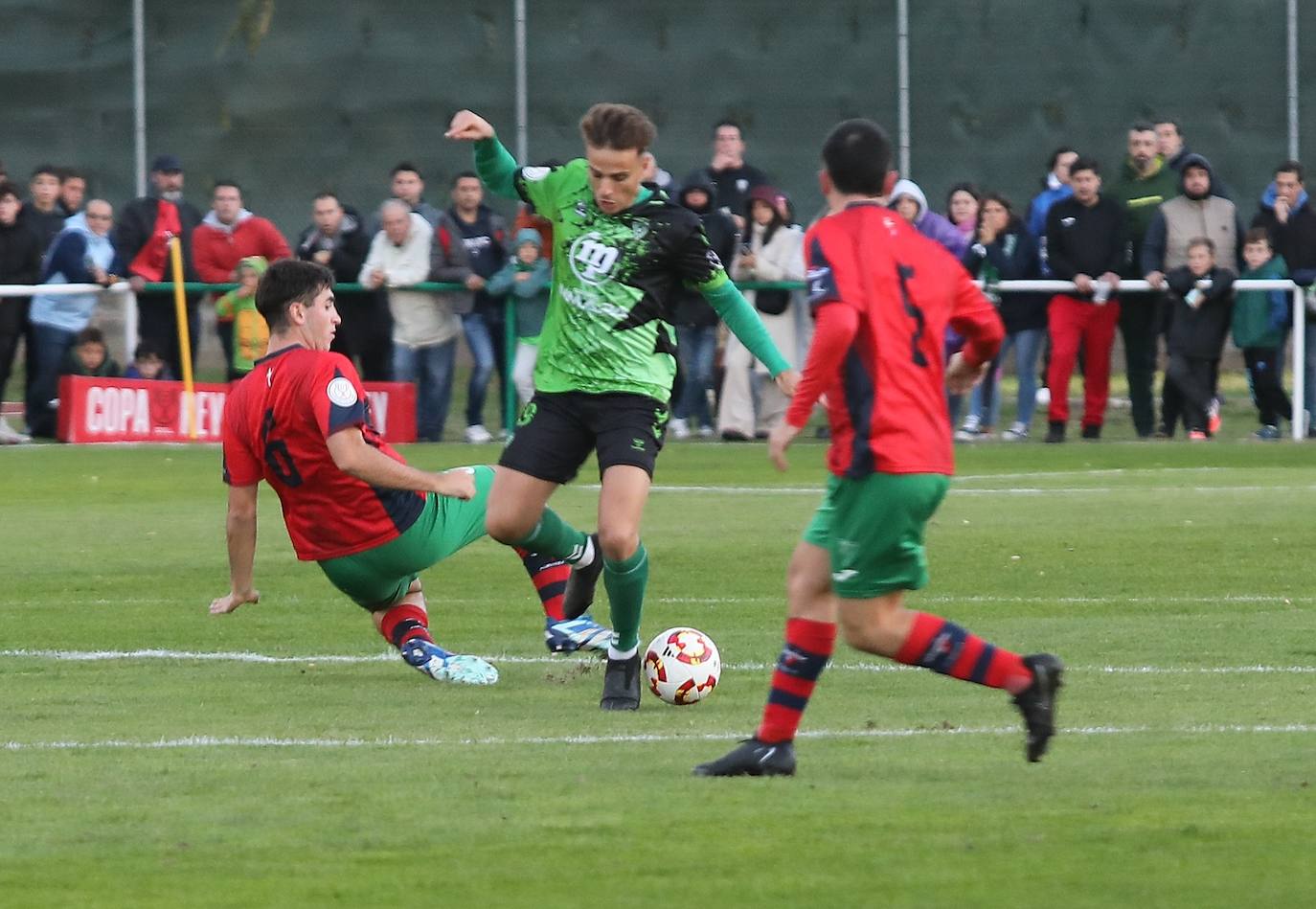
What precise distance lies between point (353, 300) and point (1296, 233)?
24.6 feet

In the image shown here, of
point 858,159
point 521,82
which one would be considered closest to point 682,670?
point 858,159

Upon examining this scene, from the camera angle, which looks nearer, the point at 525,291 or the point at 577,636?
the point at 577,636

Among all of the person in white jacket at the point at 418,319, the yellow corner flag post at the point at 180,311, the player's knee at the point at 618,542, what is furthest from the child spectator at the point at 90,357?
the player's knee at the point at 618,542

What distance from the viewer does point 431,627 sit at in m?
9.72

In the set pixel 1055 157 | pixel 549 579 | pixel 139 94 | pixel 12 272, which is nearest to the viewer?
pixel 549 579

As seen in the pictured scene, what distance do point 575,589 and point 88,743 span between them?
7.11 ft

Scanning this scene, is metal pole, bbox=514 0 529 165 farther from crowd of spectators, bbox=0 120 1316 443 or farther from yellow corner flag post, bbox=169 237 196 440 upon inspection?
yellow corner flag post, bbox=169 237 196 440

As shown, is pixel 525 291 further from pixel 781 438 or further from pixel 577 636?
pixel 781 438

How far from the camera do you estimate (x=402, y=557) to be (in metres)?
8.30

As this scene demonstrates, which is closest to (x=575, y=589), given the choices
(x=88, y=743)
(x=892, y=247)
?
(x=88, y=743)

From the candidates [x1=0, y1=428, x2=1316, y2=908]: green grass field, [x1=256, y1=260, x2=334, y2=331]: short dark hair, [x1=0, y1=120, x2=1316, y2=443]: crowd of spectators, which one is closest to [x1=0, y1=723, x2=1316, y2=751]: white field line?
[x1=0, y1=428, x2=1316, y2=908]: green grass field

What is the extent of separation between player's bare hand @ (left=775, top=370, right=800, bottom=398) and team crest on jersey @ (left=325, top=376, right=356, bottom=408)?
145cm

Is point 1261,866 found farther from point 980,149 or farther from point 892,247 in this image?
point 980,149

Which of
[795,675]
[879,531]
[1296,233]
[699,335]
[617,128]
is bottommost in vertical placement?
[795,675]
